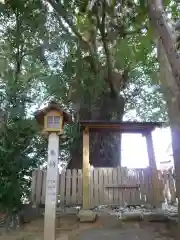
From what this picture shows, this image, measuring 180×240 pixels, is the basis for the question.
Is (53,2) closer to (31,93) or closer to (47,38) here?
(47,38)

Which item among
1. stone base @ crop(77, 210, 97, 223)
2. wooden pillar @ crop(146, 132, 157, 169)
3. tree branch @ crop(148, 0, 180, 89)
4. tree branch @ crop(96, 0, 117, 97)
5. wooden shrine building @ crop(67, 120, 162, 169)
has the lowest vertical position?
stone base @ crop(77, 210, 97, 223)

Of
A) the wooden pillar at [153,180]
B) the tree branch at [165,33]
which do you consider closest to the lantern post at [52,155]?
the tree branch at [165,33]

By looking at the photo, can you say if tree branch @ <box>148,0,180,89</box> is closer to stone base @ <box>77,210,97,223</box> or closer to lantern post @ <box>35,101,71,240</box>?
lantern post @ <box>35,101,71,240</box>

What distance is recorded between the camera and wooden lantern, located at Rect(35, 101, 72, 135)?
185 inches

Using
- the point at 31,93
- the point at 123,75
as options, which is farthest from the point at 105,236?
the point at 123,75

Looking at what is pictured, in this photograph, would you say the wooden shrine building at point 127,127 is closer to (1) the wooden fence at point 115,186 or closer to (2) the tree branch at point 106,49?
(1) the wooden fence at point 115,186

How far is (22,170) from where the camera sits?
21.9 ft

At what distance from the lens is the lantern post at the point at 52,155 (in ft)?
13.5

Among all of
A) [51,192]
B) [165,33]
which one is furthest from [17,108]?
[165,33]

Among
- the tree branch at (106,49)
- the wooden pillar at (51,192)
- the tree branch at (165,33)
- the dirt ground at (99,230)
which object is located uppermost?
the tree branch at (106,49)

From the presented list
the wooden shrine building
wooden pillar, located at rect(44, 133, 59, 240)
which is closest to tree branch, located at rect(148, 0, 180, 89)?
wooden pillar, located at rect(44, 133, 59, 240)

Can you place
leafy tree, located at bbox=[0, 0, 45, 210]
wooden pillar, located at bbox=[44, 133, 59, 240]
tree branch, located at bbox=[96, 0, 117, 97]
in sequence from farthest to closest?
tree branch, located at bbox=[96, 0, 117, 97], leafy tree, located at bbox=[0, 0, 45, 210], wooden pillar, located at bbox=[44, 133, 59, 240]

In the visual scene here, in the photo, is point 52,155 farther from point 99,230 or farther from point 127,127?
point 127,127

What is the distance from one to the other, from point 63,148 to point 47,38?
410cm
